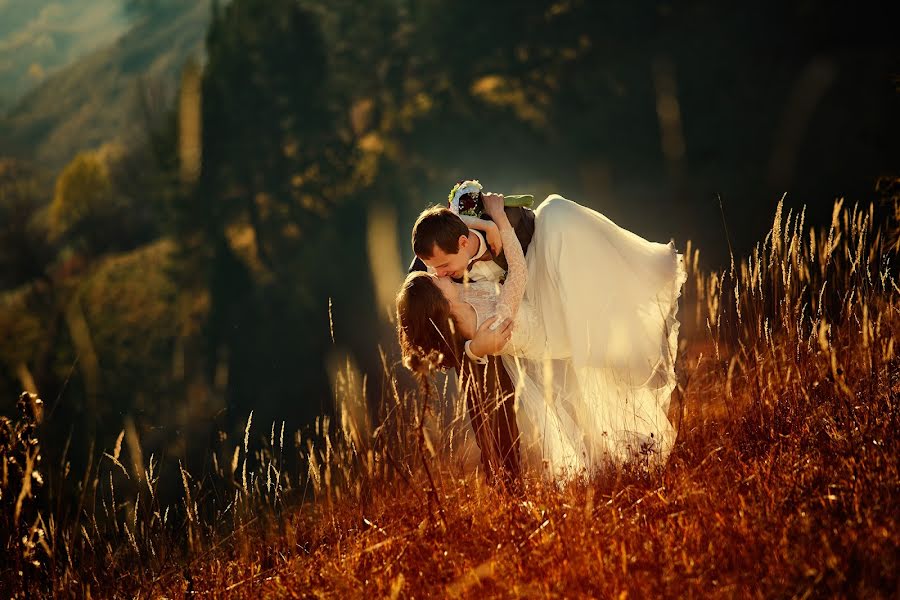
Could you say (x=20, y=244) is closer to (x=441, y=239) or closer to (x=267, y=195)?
(x=267, y=195)

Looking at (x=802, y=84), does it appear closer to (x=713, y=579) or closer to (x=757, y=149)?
(x=757, y=149)

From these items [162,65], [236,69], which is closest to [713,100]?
[236,69]

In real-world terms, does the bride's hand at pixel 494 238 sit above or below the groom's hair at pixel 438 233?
below

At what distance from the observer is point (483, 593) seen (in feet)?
7.69

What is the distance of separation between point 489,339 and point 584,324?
66 cm

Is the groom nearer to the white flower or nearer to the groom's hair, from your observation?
the groom's hair

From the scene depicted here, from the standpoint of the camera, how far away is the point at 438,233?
12.4ft

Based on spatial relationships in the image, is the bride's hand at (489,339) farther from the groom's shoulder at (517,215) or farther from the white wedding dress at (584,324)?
the groom's shoulder at (517,215)

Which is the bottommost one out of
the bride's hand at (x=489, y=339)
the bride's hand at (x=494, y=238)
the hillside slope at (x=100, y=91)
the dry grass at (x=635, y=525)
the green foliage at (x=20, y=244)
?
the green foliage at (x=20, y=244)

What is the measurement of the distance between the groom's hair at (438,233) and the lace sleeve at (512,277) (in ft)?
0.98

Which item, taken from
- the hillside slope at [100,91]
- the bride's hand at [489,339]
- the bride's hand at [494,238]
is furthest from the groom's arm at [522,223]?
the hillside slope at [100,91]

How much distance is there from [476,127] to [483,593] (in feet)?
85.7

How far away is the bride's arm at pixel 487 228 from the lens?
407 centimetres

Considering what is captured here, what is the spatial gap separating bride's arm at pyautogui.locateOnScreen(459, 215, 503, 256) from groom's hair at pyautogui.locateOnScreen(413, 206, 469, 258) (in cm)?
22
